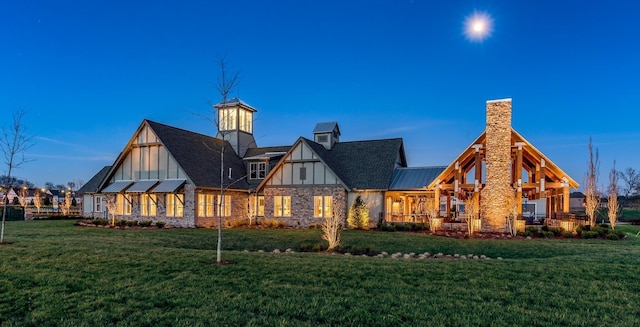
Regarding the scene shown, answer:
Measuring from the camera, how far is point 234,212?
27422 mm

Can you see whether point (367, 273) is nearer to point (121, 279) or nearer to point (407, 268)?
point (407, 268)

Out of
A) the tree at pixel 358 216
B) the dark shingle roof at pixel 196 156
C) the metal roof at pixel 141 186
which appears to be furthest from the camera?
the dark shingle roof at pixel 196 156

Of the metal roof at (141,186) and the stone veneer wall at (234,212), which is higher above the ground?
the metal roof at (141,186)

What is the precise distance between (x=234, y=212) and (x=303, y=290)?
21.0m

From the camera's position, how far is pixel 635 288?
7.50 metres

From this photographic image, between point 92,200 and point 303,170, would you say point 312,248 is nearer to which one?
point 303,170

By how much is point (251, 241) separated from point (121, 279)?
840 centimetres

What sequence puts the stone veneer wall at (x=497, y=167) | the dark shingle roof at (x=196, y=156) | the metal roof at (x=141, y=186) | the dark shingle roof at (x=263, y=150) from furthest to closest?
1. the dark shingle roof at (x=263, y=150)
2. the dark shingle roof at (x=196, y=156)
3. the metal roof at (x=141, y=186)
4. the stone veneer wall at (x=497, y=167)

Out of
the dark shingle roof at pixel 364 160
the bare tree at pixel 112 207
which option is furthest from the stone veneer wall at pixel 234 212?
the dark shingle roof at pixel 364 160

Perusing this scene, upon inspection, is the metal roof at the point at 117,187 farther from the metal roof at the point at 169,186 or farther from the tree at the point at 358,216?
the tree at the point at 358,216

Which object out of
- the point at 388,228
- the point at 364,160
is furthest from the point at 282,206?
the point at 388,228

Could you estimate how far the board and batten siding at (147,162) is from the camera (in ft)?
84.3

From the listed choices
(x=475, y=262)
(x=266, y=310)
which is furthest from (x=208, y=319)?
(x=475, y=262)

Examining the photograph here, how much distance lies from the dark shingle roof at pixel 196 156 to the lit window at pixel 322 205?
18.4ft
